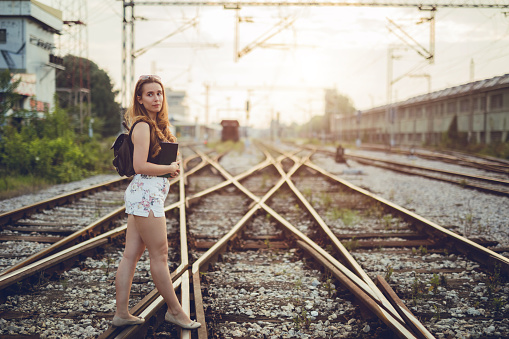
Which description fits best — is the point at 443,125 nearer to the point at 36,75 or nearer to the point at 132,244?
the point at 36,75

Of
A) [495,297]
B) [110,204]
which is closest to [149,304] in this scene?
[495,297]

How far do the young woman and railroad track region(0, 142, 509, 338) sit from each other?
196 millimetres

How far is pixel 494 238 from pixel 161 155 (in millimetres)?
5041

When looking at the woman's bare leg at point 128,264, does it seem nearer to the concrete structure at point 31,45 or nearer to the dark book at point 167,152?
the dark book at point 167,152

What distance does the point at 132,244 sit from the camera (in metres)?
2.89

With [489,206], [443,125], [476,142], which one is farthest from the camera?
[443,125]

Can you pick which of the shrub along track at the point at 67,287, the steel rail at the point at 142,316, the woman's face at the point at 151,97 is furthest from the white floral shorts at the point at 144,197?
the shrub along track at the point at 67,287

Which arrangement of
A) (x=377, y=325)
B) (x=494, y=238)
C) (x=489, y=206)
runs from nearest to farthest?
(x=377, y=325) → (x=494, y=238) → (x=489, y=206)

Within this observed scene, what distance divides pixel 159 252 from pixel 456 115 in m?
34.7

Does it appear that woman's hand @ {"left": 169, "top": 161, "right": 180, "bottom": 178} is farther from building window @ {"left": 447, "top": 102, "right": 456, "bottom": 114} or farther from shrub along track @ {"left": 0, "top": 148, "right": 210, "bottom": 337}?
building window @ {"left": 447, "top": 102, "right": 456, "bottom": 114}

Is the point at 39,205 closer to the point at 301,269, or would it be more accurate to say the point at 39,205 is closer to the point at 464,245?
the point at 301,269

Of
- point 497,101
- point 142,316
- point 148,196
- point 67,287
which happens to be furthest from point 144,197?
point 497,101

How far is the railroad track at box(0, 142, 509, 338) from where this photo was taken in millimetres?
3086

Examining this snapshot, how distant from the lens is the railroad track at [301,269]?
10.1 feet
